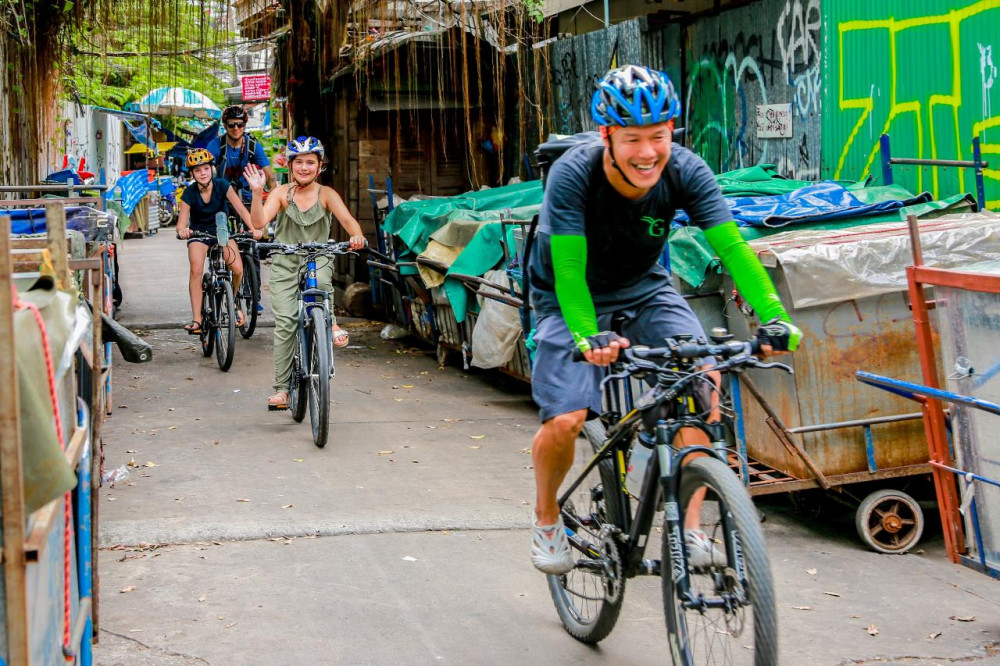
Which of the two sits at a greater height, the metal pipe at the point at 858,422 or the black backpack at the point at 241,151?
the black backpack at the point at 241,151

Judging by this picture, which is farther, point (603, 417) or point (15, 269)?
point (603, 417)

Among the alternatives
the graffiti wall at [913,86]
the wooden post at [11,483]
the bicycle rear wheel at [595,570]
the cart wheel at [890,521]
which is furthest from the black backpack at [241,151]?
the wooden post at [11,483]

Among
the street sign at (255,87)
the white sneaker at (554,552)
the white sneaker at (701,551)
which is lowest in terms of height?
the white sneaker at (554,552)

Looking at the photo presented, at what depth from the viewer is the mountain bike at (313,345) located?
719 cm

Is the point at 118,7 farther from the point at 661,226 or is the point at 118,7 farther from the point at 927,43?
the point at 661,226

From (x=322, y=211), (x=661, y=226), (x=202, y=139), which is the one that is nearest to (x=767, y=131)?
(x=322, y=211)

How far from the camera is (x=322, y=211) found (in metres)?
8.16

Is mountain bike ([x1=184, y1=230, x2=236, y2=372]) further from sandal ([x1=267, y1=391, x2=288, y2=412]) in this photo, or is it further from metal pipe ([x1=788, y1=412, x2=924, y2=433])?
metal pipe ([x1=788, y1=412, x2=924, y2=433])

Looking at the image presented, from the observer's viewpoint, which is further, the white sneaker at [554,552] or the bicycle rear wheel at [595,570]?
the white sneaker at [554,552]

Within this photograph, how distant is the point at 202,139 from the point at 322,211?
7.91 m

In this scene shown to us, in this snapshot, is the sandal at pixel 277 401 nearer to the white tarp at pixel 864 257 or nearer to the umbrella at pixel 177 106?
the white tarp at pixel 864 257

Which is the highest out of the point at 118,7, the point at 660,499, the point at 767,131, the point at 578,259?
the point at 118,7

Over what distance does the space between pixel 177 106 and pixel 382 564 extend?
26.0m

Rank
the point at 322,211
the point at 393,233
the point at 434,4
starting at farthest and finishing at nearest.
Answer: the point at 434,4
the point at 393,233
the point at 322,211
